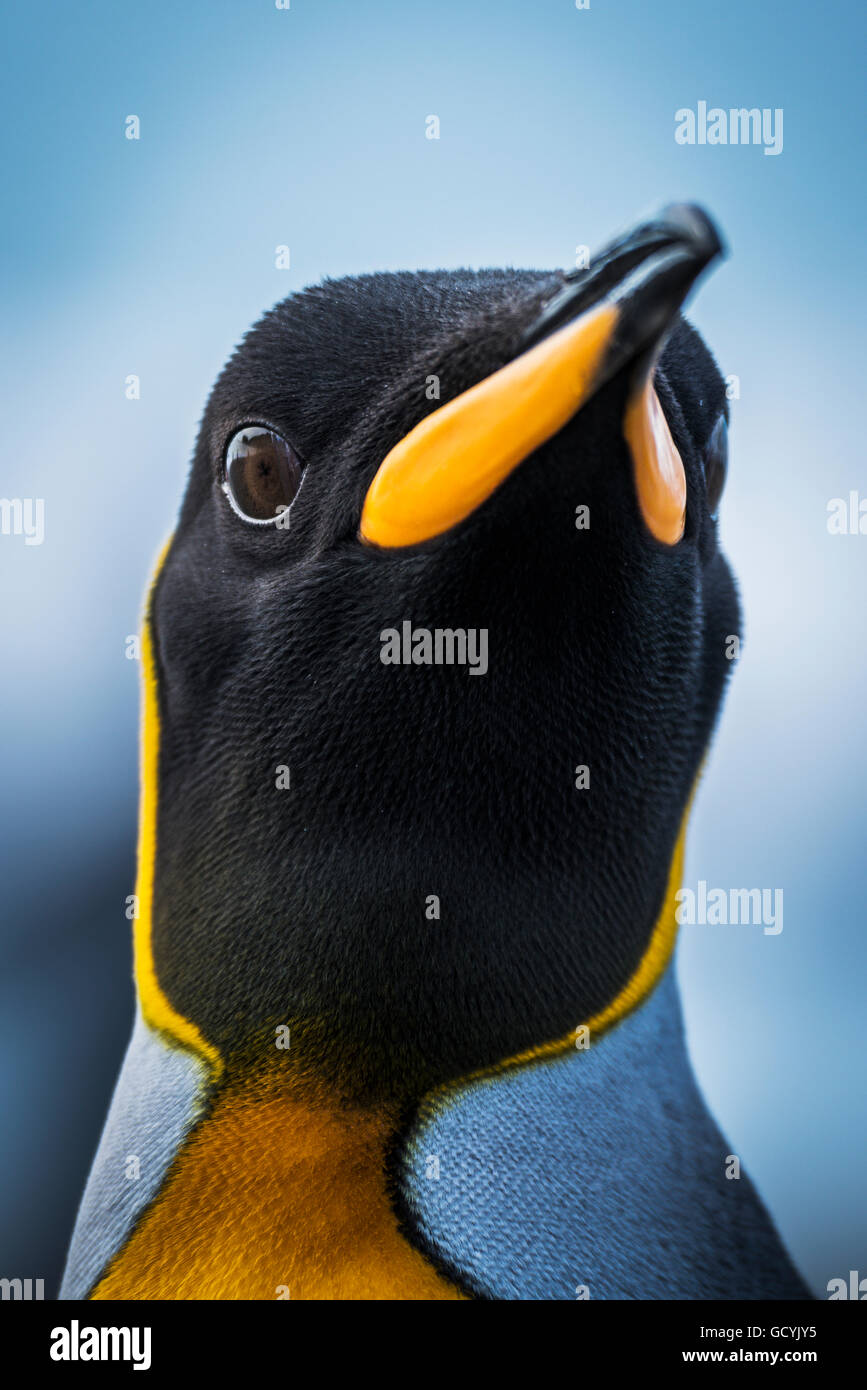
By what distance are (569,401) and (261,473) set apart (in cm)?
38

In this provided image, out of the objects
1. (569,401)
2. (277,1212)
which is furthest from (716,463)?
(277,1212)

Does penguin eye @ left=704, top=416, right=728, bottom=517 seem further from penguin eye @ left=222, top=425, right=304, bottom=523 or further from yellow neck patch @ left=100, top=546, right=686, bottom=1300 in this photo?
yellow neck patch @ left=100, top=546, right=686, bottom=1300

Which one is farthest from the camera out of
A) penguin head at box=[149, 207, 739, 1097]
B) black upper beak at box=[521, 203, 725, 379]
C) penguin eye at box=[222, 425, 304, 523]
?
penguin eye at box=[222, 425, 304, 523]

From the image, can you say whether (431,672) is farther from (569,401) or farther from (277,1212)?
(277,1212)

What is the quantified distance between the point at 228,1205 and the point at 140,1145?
15 centimetres

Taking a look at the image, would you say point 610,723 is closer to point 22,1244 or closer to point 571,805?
point 571,805

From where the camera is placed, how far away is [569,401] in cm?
94

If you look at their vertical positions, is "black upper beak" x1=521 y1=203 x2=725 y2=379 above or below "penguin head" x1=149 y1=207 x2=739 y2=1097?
above

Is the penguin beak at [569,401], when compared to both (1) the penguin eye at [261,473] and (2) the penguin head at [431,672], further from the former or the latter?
(1) the penguin eye at [261,473]

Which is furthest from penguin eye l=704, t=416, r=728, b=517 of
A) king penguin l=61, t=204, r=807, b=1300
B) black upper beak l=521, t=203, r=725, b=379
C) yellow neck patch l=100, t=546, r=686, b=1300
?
yellow neck patch l=100, t=546, r=686, b=1300

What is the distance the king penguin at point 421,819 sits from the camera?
1070mm

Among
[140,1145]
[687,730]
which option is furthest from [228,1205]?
[687,730]

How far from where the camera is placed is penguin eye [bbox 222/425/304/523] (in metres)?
1.21

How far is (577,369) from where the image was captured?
928 millimetres
